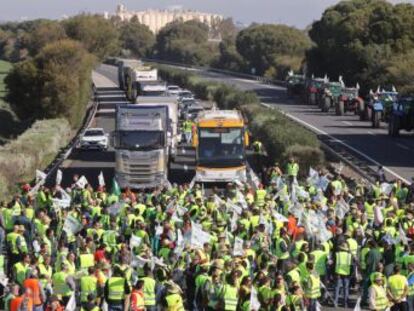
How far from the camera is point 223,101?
7450 centimetres

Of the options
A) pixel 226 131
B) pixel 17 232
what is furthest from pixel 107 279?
pixel 226 131

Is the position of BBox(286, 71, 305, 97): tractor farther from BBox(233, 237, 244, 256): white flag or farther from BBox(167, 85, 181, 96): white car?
BBox(233, 237, 244, 256): white flag

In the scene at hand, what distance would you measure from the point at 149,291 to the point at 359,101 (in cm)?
5093

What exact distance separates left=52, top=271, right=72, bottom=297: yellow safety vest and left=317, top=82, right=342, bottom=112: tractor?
177ft

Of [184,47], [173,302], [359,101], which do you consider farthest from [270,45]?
[173,302]

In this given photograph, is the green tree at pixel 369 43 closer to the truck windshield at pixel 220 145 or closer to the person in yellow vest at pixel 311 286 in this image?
the truck windshield at pixel 220 145

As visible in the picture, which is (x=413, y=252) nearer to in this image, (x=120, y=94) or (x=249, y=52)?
(x=120, y=94)

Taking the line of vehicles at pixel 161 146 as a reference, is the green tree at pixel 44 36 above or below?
above

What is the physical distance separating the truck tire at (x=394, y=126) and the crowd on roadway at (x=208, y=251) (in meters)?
27.1

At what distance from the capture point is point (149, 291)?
58.5 feet

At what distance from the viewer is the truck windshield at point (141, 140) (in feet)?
129

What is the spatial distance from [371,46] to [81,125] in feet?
91.2

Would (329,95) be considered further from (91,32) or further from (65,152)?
(91,32)

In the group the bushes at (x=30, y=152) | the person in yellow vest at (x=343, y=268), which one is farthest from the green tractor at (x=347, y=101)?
the person in yellow vest at (x=343, y=268)
